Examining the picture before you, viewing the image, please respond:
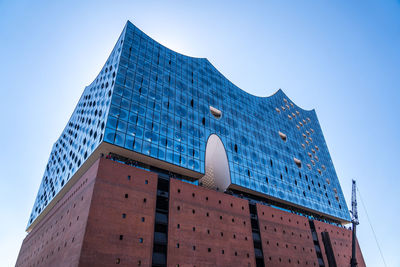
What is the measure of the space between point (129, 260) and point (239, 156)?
18.7m

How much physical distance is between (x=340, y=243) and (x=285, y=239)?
1236 cm

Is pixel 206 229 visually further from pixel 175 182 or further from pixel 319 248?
pixel 319 248

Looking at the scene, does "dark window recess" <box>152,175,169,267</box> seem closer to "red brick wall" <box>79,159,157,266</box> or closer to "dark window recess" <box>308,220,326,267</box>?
"red brick wall" <box>79,159,157,266</box>

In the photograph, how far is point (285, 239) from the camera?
1264 inches

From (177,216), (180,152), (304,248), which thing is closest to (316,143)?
(304,248)

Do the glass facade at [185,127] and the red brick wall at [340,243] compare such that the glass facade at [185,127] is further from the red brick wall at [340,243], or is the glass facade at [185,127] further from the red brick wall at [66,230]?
the red brick wall at [66,230]

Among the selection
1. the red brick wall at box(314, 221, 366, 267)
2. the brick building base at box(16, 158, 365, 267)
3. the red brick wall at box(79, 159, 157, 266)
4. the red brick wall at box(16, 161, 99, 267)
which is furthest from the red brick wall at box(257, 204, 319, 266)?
the red brick wall at box(16, 161, 99, 267)

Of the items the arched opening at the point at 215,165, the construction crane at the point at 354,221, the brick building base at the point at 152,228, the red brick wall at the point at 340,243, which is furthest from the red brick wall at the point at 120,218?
the construction crane at the point at 354,221

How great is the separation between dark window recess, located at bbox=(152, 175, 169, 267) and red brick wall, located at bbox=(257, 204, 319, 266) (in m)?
11.8

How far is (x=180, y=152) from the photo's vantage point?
2827cm

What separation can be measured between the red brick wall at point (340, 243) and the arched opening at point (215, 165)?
49.4 feet

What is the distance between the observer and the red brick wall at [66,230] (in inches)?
803

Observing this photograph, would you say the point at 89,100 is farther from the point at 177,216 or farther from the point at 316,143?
the point at 316,143

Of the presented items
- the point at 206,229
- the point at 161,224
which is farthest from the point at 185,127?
the point at 161,224
